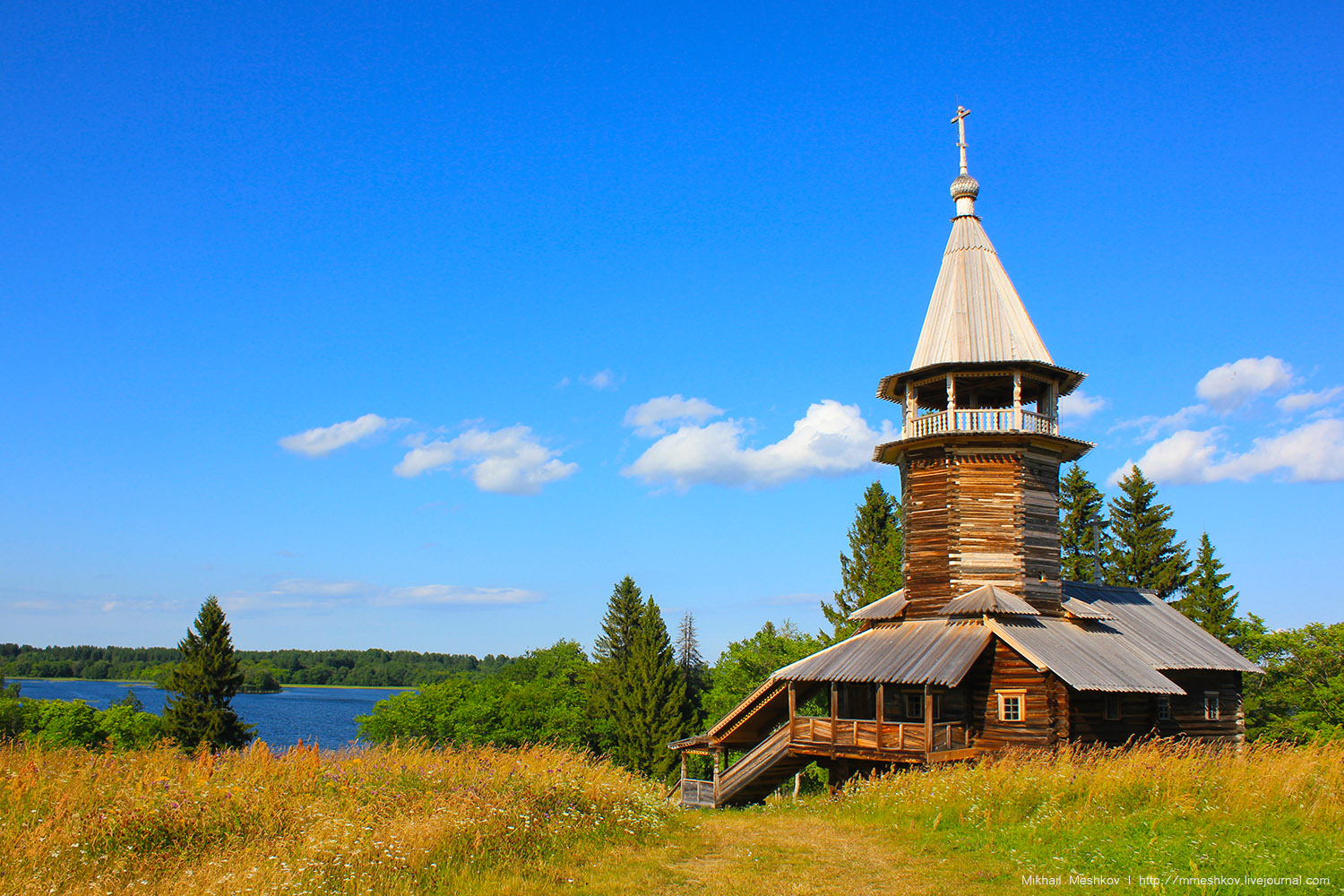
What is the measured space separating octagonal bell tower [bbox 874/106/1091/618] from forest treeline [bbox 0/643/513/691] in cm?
12801

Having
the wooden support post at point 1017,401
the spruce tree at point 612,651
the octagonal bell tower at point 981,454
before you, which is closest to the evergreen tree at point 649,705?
the spruce tree at point 612,651

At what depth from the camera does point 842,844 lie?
40.3 feet

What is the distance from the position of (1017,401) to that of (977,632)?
7.18 m

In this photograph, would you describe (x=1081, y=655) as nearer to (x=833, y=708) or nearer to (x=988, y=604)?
(x=988, y=604)

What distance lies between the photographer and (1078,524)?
1833 inches

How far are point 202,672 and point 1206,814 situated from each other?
162ft

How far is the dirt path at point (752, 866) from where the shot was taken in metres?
9.58

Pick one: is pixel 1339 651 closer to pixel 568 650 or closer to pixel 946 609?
pixel 946 609

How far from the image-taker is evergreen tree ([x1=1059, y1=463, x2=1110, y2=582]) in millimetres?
45688

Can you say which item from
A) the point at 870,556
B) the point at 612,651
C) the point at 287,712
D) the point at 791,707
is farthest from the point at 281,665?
the point at 791,707

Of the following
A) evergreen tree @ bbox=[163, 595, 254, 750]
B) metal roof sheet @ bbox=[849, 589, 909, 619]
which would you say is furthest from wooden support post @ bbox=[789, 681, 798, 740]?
evergreen tree @ bbox=[163, 595, 254, 750]

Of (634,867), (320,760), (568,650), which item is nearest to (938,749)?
(634,867)

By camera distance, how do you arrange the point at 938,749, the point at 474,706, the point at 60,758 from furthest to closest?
the point at 474,706 → the point at 938,749 → the point at 60,758

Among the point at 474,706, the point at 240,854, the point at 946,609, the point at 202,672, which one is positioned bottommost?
the point at 474,706
